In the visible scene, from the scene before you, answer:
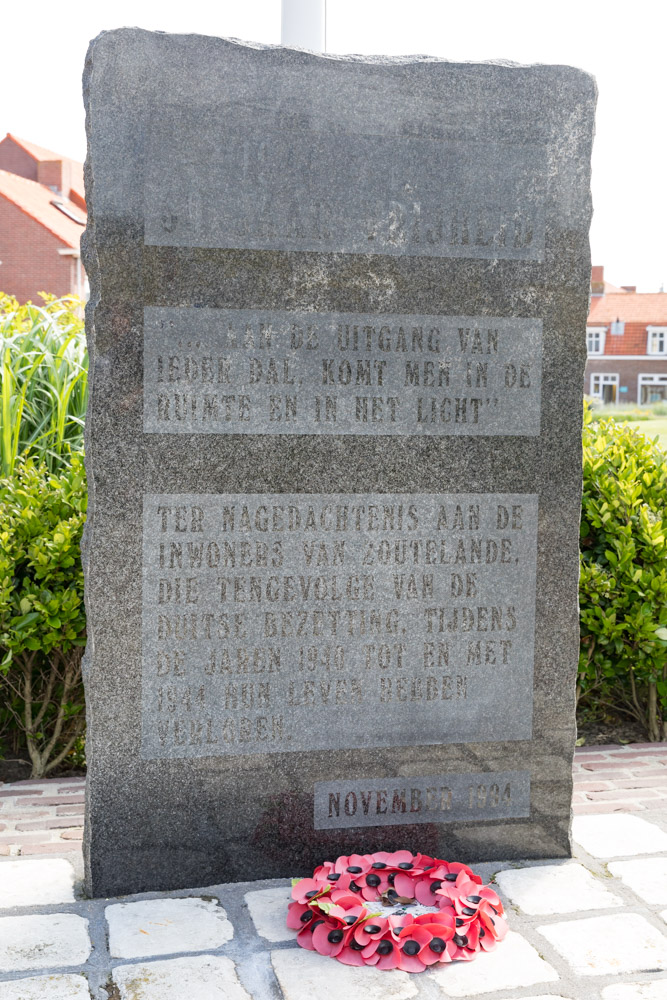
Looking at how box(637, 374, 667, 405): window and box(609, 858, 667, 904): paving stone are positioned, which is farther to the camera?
box(637, 374, 667, 405): window

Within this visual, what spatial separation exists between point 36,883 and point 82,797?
69cm

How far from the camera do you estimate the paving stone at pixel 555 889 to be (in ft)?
8.30

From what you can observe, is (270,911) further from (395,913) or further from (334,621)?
(334,621)

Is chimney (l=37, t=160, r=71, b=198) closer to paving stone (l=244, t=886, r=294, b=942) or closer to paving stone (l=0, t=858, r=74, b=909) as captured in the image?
paving stone (l=0, t=858, r=74, b=909)

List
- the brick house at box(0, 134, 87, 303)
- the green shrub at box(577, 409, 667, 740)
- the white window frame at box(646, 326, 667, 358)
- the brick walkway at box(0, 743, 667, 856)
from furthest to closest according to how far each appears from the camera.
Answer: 1. the brick house at box(0, 134, 87, 303)
2. the white window frame at box(646, 326, 667, 358)
3. the green shrub at box(577, 409, 667, 740)
4. the brick walkway at box(0, 743, 667, 856)

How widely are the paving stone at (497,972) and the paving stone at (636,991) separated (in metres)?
0.12

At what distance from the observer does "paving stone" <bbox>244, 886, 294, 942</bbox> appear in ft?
7.76

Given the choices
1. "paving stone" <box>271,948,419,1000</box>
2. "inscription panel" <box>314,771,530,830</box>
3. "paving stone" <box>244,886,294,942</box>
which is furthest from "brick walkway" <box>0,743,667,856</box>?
"paving stone" <box>271,948,419,1000</box>

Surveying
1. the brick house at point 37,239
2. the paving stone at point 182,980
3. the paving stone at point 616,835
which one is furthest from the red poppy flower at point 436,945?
the brick house at point 37,239

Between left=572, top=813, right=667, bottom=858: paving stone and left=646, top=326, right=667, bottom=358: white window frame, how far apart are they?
2.81 meters

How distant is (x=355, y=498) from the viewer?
2.68m

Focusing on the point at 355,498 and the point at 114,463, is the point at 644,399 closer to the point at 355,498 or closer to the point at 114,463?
the point at 355,498

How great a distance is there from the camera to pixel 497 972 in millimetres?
2215

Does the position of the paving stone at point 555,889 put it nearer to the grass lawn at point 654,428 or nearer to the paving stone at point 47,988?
the paving stone at point 47,988
